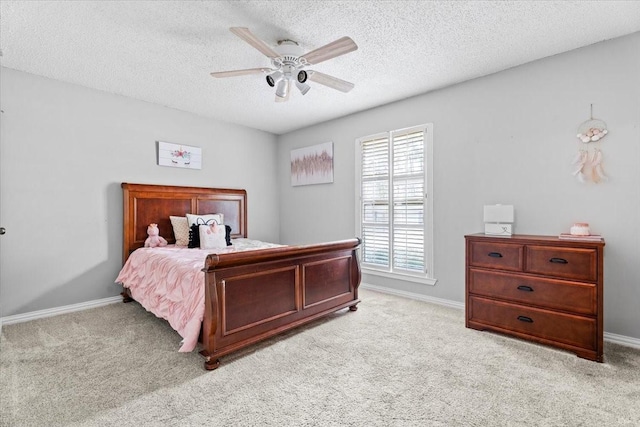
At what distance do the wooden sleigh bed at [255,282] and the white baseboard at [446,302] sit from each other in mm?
871

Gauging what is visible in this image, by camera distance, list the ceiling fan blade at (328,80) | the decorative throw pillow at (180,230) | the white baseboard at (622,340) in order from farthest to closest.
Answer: the decorative throw pillow at (180,230)
the ceiling fan blade at (328,80)
the white baseboard at (622,340)

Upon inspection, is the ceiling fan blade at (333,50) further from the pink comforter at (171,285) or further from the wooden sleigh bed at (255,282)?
the pink comforter at (171,285)

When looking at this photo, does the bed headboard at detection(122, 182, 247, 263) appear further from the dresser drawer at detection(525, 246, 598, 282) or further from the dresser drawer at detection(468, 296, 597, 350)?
the dresser drawer at detection(525, 246, 598, 282)

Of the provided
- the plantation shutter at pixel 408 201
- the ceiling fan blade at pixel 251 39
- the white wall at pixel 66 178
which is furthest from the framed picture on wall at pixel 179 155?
the plantation shutter at pixel 408 201

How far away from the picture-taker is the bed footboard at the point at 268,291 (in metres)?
2.24

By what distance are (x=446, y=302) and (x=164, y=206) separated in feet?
12.4

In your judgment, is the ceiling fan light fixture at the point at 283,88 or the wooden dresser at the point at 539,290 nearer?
the wooden dresser at the point at 539,290

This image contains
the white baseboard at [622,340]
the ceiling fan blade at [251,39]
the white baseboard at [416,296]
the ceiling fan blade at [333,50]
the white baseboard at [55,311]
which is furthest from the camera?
the white baseboard at [416,296]

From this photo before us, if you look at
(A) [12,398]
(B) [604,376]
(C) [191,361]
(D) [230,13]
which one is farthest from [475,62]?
(A) [12,398]

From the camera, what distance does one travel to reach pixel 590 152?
2744 mm

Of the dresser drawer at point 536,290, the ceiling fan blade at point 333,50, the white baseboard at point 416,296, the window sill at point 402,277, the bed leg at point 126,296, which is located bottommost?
the white baseboard at point 416,296

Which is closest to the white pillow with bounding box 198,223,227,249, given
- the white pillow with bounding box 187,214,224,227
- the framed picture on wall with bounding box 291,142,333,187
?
the white pillow with bounding box 187,214,224,227

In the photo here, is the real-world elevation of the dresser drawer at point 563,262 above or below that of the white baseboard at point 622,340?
above

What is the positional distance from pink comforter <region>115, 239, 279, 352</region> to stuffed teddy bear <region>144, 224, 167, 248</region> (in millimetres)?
159
